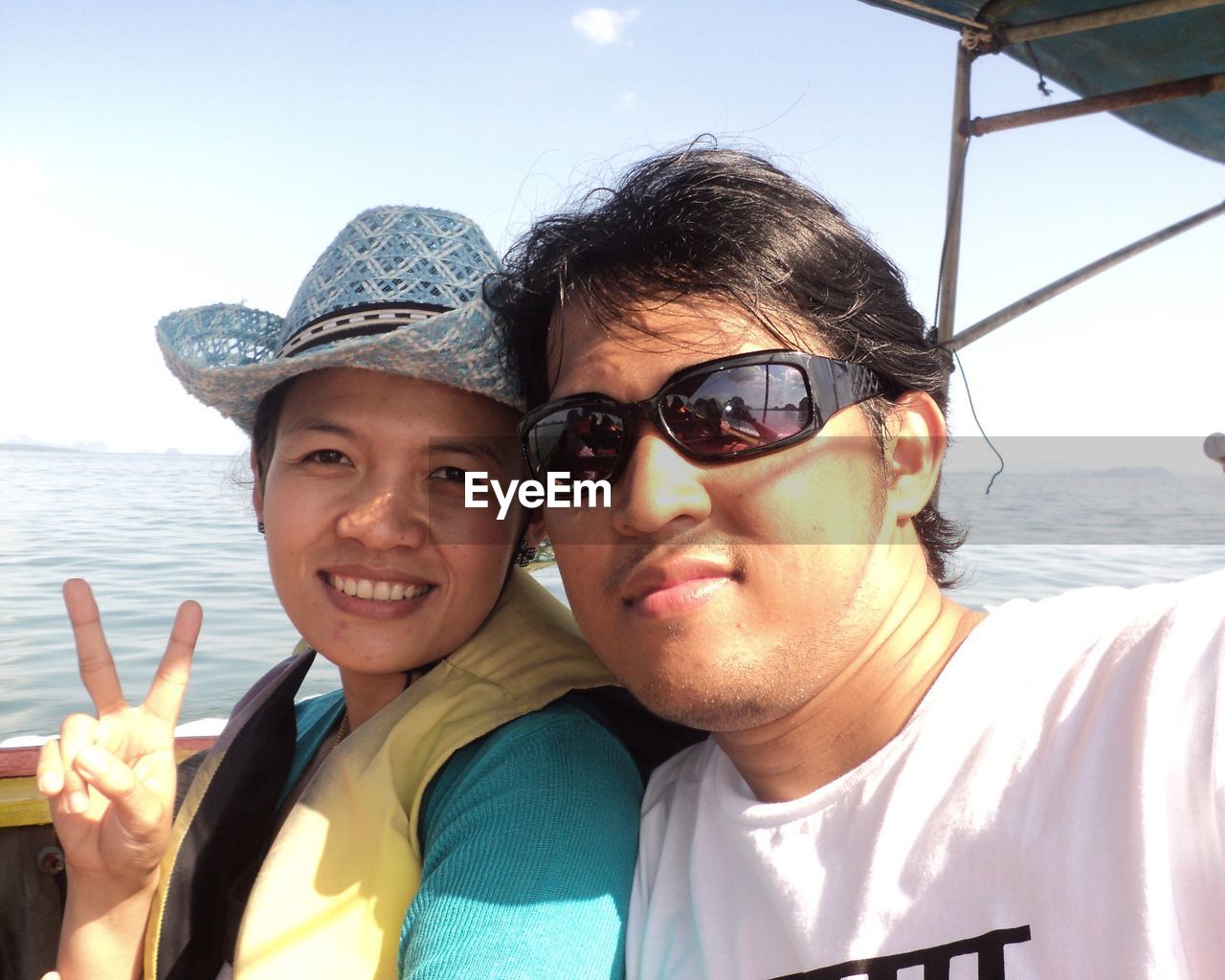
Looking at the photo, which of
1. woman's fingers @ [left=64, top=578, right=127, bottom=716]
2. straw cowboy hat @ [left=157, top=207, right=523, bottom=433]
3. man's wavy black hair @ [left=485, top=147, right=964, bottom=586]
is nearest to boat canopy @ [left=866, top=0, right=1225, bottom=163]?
man's wavy black hair @ [left=485, top=147, right=964, bottom=586]

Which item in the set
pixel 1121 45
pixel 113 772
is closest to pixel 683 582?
pixel 113 772

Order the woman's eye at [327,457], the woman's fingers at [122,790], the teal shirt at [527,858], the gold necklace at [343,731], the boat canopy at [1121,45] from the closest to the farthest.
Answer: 1. the teal shirt at [527,858]
2. the woman's fingers at [122,790]
3. the woman's eye at [327,457]
4. the gold necklace at [343,731]
5. the boat canopy at [1121,45]

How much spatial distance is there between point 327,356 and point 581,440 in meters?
0.51

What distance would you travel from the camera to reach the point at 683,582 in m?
1.43

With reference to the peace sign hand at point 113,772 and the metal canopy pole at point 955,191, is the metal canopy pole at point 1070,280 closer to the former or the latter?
the metal canopy pole at point 955,191

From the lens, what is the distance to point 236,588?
29.9 feet

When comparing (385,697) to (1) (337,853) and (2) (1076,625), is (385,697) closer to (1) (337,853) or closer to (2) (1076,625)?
(1) (337,853)

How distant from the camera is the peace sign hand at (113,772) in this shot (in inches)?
Answer: 61.2

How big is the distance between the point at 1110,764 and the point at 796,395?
688 millimetres

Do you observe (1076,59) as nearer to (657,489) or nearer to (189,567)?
(657,489)

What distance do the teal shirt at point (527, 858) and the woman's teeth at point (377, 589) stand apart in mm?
352

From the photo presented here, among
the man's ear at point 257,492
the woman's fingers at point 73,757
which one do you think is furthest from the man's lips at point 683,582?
the man's ear at point 257,492

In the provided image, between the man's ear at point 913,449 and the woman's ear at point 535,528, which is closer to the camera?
the man's ear at point 913,449

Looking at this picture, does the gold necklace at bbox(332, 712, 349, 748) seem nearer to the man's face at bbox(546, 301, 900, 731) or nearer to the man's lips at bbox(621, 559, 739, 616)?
the man's face at bbox(546, 301, 900, 731)
